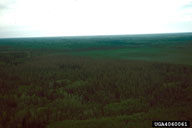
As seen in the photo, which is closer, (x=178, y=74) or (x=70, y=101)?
(x=70, y=101)

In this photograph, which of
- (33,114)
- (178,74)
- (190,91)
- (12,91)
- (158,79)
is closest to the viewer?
(33,114)

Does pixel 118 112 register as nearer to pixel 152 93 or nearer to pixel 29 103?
pixel 152 93

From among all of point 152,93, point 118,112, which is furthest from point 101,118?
point 152,93

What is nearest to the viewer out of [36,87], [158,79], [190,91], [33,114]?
[33,114]

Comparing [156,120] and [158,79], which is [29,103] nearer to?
[156,120]

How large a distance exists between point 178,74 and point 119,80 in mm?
6091

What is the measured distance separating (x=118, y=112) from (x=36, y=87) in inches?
301

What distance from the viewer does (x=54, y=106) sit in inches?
385

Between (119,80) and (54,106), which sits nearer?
(54,106)

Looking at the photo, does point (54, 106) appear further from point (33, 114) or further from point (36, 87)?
point (36, 87)

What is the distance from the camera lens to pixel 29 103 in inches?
400

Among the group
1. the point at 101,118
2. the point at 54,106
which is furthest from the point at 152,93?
the point at 54,106

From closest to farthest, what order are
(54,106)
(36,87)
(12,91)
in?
1. (54,106)
2. (12,91)
3. (36,87)

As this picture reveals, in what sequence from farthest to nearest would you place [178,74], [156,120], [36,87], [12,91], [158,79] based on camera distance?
[178,74], [158,79], [36,87], [12,91], [156,120]
